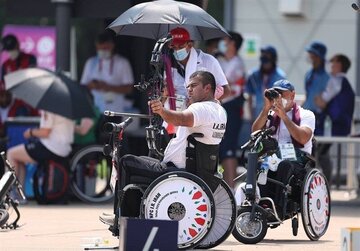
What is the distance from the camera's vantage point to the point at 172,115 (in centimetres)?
1064

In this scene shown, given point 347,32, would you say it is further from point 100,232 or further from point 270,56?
point 100,232

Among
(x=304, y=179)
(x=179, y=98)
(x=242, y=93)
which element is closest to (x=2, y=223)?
(x=179, y=98)

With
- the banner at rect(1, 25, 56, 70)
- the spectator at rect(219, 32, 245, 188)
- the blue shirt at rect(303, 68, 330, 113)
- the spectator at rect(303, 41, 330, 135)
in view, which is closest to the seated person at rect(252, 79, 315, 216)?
the spectator at rect(219, 32, 245, 188)

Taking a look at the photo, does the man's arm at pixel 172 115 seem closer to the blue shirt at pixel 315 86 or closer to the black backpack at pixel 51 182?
the black backpack at pixel 51 182

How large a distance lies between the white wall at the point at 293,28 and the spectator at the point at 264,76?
3.14 meters

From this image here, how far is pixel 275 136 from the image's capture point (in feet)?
40.9

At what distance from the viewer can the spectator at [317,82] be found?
17750mm

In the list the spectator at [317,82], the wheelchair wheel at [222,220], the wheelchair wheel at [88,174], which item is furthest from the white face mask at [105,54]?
the wheelchair wheel at [222,220]

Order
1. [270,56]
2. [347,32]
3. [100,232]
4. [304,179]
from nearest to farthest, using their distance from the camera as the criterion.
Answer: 1. [304,179]
2. [100,232]
3. [270,56]
4. [347,32]

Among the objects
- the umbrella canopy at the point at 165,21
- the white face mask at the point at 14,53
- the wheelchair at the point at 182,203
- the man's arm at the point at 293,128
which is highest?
the umbrella canopy at the point at 165,21

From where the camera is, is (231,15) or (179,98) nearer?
(179,98)

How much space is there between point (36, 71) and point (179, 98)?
442 cm

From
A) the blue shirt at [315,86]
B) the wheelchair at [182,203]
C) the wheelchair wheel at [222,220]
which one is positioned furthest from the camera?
the blue shirt at [315,86]

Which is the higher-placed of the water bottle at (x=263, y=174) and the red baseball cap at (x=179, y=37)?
the red baseball cap at (x=179, y=37)
